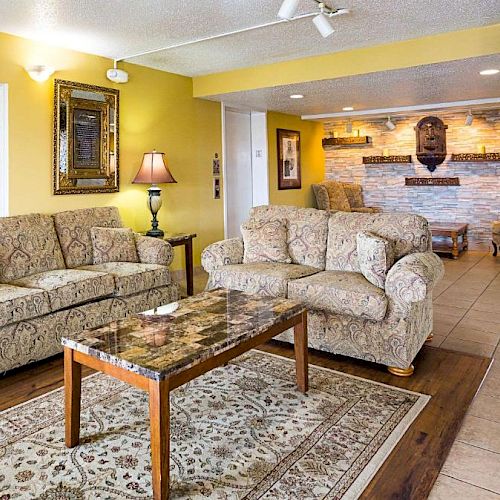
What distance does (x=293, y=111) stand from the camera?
23.0 ft

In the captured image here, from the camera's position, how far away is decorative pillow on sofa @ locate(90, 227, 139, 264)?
13.0ft

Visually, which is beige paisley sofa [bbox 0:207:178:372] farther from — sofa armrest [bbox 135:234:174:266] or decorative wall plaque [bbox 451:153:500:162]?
decorative wall plaque [bbox 451:153:500:162]

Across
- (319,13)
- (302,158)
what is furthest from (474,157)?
(319,13)

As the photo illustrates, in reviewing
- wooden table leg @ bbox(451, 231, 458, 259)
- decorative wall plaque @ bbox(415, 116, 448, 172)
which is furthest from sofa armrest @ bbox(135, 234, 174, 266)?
decorative wall plaque @ bbox(415, 116, 448, 172)

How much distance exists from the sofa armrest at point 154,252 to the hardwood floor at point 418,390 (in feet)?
3.63

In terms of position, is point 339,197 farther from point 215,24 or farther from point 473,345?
point 473,345

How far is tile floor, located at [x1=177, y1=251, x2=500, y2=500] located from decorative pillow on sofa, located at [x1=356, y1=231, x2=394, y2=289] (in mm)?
782

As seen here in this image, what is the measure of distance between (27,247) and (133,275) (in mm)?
791

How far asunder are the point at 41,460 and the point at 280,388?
1233 mm

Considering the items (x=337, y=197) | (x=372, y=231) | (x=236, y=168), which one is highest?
(x=236, y=168)

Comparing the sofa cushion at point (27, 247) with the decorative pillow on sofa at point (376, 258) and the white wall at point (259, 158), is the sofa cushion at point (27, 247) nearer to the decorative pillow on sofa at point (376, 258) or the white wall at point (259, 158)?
the decorative pillow on sofa at point (376, 258)

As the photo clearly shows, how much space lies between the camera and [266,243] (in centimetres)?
376

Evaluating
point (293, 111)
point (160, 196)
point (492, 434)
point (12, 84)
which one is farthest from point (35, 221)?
point (293, 111)

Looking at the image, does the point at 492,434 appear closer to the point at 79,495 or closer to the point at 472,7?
the point at 79,495
